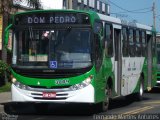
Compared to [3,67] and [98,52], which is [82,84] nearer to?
[98,52]

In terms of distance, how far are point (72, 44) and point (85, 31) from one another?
53cm

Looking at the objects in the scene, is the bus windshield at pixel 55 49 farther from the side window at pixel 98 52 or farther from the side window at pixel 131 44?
the side window at pixel 131 44

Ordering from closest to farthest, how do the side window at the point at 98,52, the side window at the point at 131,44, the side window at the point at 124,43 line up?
the side window at the point at 98,52, the side window at the point at 124,43, the side window at the point at 131,44

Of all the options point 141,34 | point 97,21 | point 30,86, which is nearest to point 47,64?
point 30,86

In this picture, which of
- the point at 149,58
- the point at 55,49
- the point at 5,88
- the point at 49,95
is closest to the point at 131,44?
the point at 149,58

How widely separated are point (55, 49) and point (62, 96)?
4.50 feet

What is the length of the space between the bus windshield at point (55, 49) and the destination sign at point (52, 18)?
25cm

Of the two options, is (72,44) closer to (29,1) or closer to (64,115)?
(64,115)

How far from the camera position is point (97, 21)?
52.7ft

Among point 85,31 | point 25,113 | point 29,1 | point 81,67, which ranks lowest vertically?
point 25,113

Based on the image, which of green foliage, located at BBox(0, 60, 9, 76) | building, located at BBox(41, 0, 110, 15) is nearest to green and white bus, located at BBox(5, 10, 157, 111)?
green foliage, located at BBox(0, 60, 9, 76)

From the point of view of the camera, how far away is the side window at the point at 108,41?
1688 centimetres

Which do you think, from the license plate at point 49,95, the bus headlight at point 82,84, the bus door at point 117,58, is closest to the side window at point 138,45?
the bus door at point 117,58

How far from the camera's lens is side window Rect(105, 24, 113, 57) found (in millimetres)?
16875
